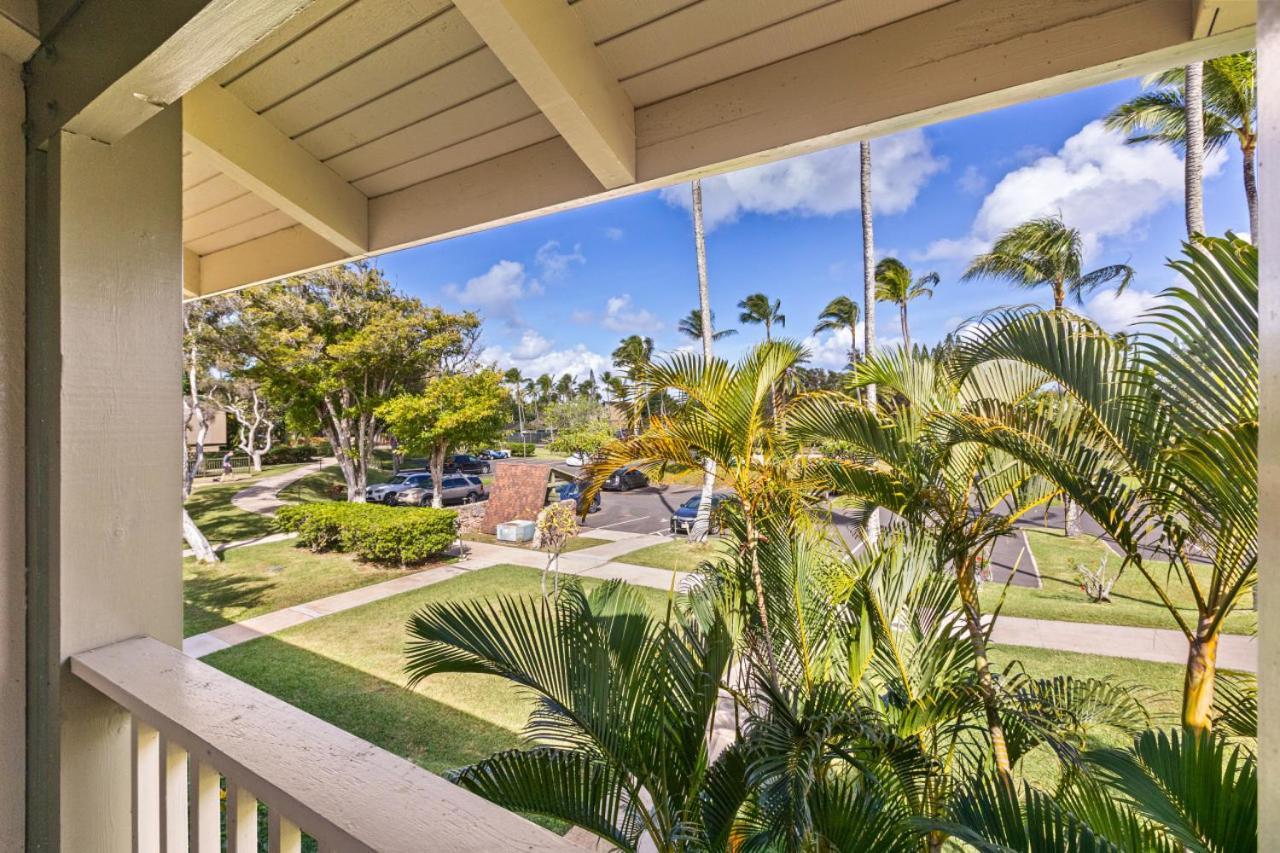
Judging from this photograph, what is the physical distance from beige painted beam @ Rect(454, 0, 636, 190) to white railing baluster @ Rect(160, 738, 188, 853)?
107cm

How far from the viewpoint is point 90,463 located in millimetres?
961

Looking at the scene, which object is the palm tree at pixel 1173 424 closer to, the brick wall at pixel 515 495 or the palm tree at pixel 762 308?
the brick wall at pixel 515 495

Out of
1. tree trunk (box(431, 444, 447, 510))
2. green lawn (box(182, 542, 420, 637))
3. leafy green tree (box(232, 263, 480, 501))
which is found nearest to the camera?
green lawn (box(182, 542, 420, 637))

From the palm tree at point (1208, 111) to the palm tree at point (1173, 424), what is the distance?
3.14m

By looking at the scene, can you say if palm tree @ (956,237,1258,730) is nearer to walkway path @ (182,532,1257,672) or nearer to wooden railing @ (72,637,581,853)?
wooden railing @ (72,637,581,853)

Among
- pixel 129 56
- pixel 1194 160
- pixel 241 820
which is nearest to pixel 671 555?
pixel 1194 160

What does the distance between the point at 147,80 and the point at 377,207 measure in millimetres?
900

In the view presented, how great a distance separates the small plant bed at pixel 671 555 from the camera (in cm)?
798

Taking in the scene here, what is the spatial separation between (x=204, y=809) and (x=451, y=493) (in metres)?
13.0

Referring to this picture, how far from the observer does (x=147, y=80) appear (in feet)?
2.57

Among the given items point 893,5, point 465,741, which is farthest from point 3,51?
point 465,741

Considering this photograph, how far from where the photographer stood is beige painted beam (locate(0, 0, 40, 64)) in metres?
0.95

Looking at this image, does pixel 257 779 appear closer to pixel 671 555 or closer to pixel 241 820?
pixel 241 820

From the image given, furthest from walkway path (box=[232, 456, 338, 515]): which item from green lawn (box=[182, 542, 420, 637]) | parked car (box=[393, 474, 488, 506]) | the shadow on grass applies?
the shadow on grass
